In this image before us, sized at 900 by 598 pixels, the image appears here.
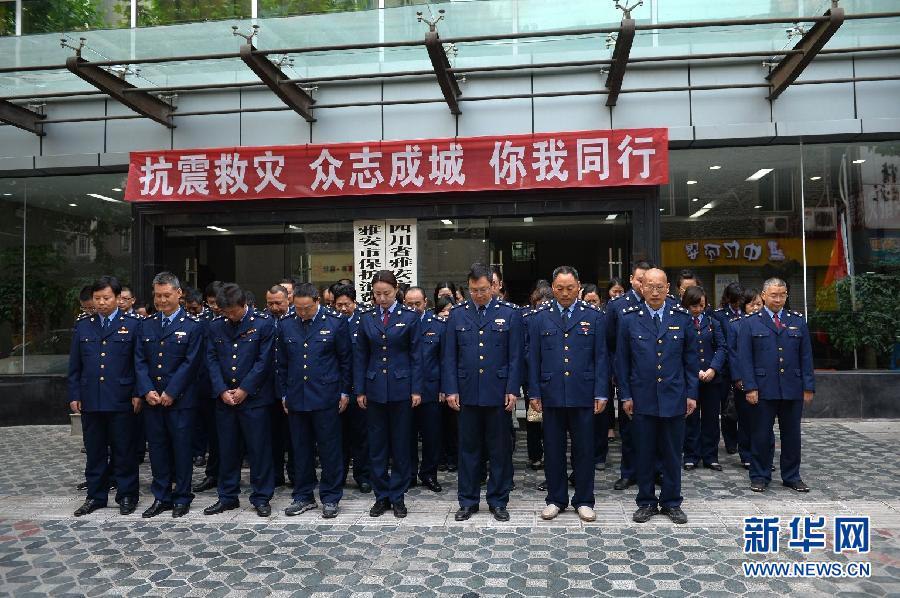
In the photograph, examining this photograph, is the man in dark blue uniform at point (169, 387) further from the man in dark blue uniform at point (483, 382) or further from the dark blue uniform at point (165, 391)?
the man in dark blue uniform at point (483, 382)

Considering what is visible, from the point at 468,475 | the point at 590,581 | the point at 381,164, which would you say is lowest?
the point at 590,581

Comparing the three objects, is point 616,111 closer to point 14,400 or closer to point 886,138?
point 886,138

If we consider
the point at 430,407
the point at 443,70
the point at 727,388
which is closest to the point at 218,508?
the point at 430,407

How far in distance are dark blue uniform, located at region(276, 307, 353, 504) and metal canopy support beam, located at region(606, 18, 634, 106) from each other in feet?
14.5

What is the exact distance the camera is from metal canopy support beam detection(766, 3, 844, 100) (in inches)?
252

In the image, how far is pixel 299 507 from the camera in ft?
16.7

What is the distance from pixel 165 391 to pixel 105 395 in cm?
57

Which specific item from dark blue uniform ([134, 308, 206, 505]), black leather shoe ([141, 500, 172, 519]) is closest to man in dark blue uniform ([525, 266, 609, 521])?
dark blue uniform ([134, 308, 206, 505])

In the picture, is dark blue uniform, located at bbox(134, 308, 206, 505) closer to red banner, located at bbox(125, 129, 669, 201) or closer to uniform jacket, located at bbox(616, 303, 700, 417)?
uniform jacket, located at bbox(616, 303, 700, 417)

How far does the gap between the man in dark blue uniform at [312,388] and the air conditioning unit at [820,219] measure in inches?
287

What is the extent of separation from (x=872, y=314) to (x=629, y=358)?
5984 mm

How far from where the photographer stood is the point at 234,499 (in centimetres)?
523

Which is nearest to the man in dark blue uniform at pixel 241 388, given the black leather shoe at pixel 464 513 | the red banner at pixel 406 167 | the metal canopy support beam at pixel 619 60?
the black leather shoe at pixel 464 513

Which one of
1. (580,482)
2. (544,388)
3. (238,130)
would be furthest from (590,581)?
(238,130)
